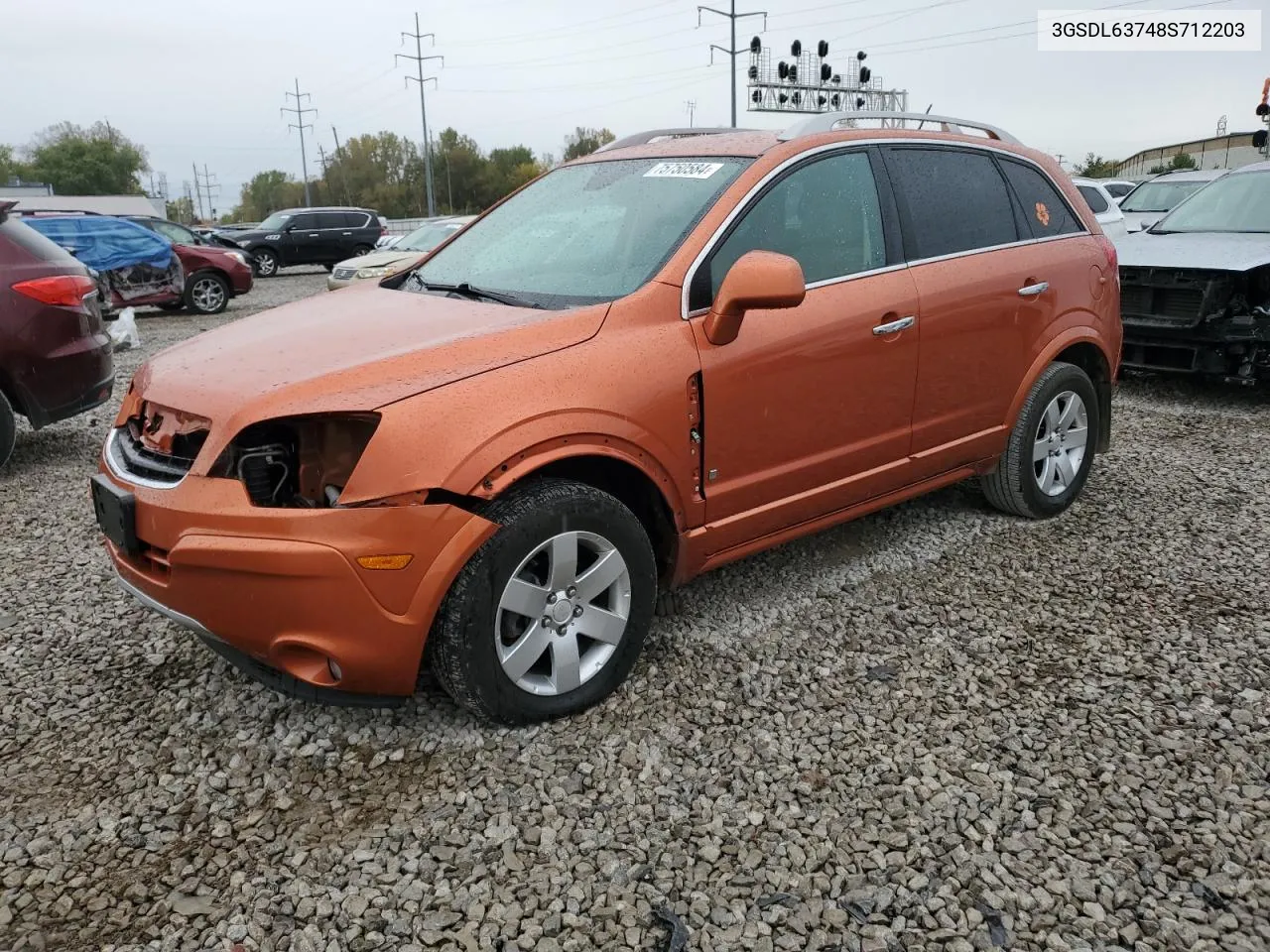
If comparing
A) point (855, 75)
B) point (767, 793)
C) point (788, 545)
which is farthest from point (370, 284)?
point (855, 75)

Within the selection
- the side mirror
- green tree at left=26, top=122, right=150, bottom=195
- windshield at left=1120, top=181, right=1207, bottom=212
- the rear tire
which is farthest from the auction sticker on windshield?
green tree at left=26, top=122, right=150, bottom=195

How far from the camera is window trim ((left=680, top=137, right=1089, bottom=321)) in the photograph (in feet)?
10.2

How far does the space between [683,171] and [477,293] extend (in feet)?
2.95

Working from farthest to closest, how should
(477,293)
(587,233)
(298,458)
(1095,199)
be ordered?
1. (1095,199)
2. (587,233)
3. (477,293)
4. (298,458)

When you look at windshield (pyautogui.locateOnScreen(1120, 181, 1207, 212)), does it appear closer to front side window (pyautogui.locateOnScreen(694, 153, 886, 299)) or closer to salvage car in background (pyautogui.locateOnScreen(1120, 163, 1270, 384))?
salvage car in background (pyautogui.locateOnScreen(1120, 163, 1270, 384))

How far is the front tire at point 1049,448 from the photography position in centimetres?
438

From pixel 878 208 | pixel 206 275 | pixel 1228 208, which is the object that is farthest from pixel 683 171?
pixel 206 275

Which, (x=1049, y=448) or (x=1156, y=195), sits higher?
(x=1156, y=195)

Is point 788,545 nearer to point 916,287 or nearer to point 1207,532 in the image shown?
point 916,287

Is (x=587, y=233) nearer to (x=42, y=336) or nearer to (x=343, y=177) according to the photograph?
(x=42, y=336)

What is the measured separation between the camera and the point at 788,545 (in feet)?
14.6

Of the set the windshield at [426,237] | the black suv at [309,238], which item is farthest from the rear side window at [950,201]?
the black suv at [309,238]

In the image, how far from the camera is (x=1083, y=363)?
4719 millimetres

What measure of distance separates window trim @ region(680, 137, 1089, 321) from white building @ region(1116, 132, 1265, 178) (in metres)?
37.6
